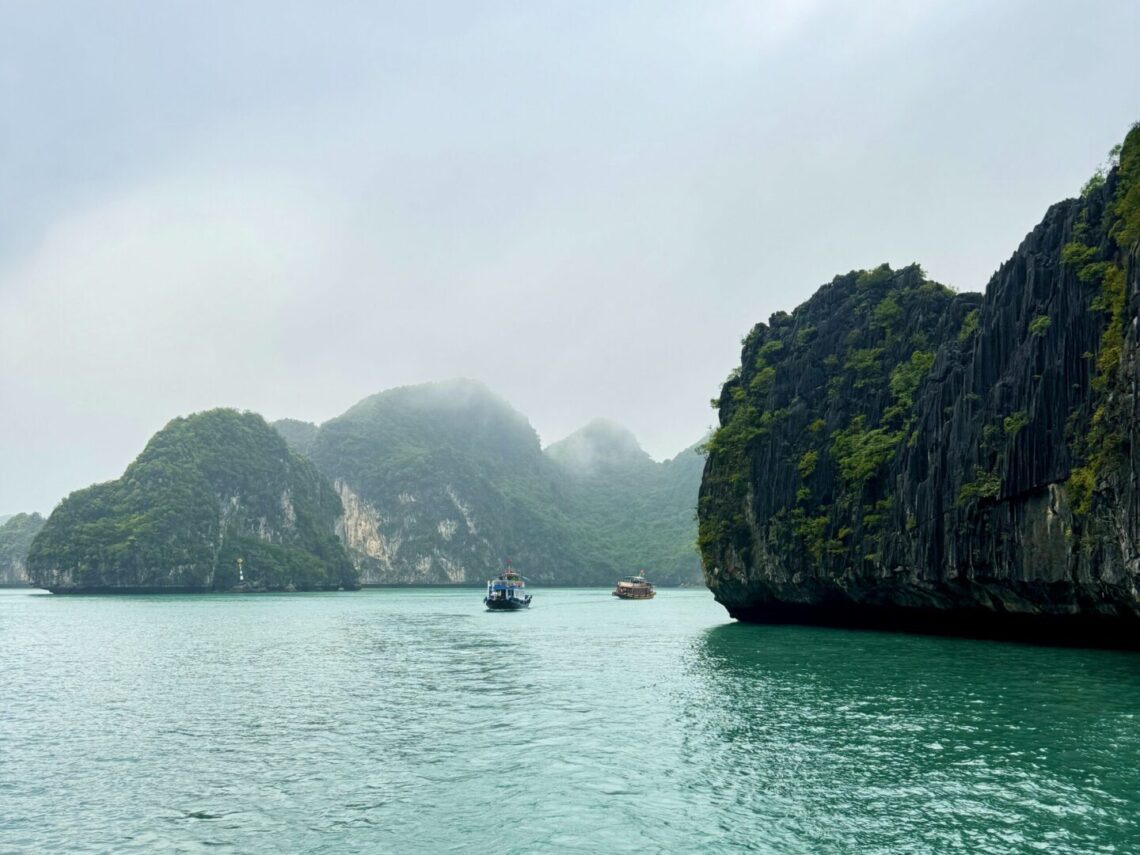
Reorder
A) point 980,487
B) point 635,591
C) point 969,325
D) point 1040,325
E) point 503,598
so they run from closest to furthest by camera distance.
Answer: point 1040,325, point 980,487, point 969,325, point 503,598, point 635,591

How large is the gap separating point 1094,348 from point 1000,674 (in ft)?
49.0

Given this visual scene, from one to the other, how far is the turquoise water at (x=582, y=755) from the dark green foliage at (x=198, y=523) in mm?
128592

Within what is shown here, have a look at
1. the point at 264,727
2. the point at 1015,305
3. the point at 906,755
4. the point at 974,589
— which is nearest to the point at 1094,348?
the point at 1015,305

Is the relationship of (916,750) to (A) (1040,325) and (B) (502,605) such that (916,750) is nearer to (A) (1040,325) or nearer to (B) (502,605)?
(A) (1040,325)

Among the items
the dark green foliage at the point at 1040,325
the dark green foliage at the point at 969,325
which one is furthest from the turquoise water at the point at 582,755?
the dark green foliage at the point at 969,325

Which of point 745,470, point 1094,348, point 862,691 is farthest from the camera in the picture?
point 745,470

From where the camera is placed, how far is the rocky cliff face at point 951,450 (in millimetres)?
32438

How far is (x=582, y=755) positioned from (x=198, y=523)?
542ft

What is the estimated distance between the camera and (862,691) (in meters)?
26.3

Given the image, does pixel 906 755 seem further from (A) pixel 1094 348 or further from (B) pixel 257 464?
(B) pixel 257 464

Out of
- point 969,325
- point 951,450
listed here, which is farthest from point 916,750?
point 969,325

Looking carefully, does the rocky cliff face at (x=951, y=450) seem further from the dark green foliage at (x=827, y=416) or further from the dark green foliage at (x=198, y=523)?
the dark green foliage at (x=198, y=523)

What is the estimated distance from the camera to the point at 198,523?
536 ft

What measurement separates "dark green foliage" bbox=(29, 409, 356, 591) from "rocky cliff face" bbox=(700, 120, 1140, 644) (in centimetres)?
12795
